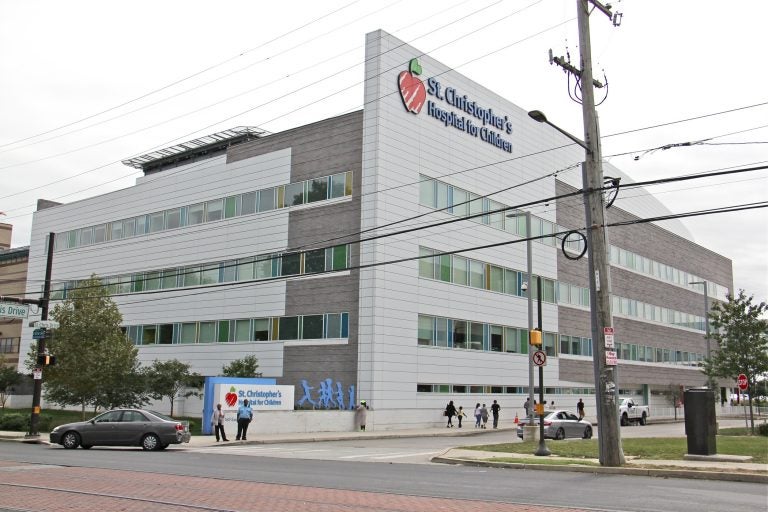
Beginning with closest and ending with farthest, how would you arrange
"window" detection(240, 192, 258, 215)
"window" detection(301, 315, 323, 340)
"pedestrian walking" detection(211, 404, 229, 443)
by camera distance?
"pedestrian walking" detection(211, 404, 229, 443)
"window" detection(301, 315, 323, 340)
"window" detection(240, 192, 258, 215)

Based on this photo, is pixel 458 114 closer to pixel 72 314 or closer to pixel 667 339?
pixel 72 314

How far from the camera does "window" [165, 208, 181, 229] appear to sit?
167 ft

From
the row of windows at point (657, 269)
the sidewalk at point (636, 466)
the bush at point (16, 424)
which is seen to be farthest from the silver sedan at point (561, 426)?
the row of windows at point (657, 269)

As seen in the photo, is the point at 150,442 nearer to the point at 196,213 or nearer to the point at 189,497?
the point at 189,497

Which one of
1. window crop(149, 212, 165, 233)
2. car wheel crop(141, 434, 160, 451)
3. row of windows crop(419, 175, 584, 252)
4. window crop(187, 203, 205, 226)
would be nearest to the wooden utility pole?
car wheel crop(141, 434, 160, 451)

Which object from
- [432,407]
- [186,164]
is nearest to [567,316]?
[432,407]

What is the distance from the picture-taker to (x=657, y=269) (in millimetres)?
69000

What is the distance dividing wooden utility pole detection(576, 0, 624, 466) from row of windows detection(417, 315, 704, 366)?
23.2m

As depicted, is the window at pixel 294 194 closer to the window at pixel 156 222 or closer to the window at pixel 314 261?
the window at pixel 314 261

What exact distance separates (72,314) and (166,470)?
24.8 metres

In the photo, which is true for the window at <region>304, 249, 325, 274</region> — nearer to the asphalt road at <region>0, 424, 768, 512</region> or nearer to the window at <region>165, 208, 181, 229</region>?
the window at <region>165, 208, 181, 229</region>

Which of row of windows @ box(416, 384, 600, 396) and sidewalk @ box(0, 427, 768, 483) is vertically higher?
row of windows @ box(416, 384, 600, 396)

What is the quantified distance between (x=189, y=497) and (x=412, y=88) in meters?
32.9

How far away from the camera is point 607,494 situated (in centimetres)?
1292
